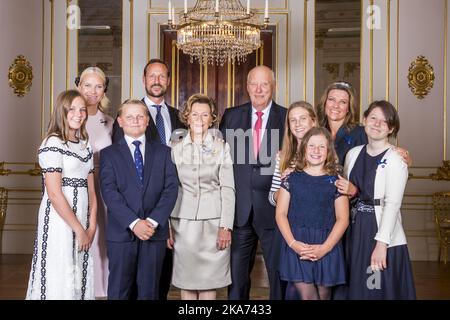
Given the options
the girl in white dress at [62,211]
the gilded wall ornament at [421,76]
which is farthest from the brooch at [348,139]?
the gilded wall ornament at [421,76]

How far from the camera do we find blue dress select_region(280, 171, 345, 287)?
297cm

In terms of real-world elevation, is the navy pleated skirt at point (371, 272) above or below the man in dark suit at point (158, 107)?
below

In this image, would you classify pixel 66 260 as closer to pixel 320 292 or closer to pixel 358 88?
pixel 320 292

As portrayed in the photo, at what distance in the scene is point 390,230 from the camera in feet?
9.55

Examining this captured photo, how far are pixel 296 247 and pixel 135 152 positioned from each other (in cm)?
98

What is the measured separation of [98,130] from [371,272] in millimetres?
1808

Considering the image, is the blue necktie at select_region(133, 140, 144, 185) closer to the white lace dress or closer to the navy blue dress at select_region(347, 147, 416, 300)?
the white lace dress

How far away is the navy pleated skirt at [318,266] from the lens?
2.96 meters

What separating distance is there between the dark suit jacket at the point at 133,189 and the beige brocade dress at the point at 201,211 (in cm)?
12

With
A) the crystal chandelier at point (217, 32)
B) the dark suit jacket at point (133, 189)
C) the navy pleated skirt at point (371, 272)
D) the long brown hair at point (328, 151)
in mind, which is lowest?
the navy pleated skirt at point (371, 272)

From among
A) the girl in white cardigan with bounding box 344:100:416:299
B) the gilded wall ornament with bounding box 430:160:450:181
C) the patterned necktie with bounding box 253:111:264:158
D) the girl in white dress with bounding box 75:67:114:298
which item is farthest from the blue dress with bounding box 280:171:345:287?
the gilded wall ornament with bounding box 430:160:450:181

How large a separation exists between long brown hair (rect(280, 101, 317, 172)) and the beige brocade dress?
1.09 feet

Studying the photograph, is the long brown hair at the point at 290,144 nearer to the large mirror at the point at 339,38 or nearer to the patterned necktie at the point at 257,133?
the patterned necktie at the point at 257,133

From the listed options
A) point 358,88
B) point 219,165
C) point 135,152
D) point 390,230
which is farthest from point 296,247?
point 358,88
